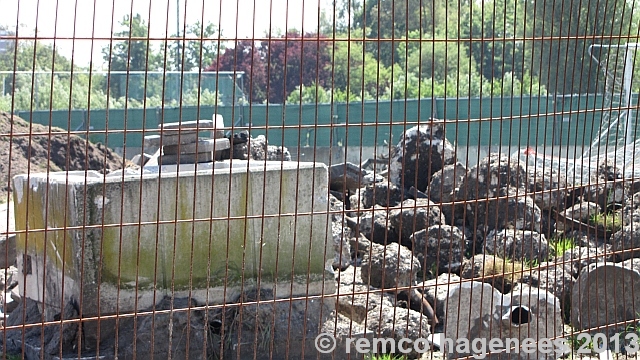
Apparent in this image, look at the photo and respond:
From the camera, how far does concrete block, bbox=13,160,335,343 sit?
6848mm

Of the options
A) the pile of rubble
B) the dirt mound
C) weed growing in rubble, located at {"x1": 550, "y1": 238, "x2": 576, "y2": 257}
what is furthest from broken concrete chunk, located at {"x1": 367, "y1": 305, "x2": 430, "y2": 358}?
the dirt mound

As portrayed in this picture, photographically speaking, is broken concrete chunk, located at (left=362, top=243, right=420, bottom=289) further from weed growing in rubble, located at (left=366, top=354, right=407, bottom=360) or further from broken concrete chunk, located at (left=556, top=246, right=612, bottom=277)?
broken concrete chunk, located at (left=556, top=246, right=612, bottom=277)

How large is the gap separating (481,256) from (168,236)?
9.73 ft

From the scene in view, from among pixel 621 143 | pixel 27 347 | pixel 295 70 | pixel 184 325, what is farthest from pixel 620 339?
pixel 295 70

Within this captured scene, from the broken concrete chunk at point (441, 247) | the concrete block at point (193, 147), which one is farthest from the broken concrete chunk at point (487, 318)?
the concrete block at point (193, 147)

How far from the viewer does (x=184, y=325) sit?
6.73 metres

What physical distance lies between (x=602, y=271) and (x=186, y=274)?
127 inches

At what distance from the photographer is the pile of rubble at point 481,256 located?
5418mm

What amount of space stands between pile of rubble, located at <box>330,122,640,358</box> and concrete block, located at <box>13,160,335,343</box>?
458 mm

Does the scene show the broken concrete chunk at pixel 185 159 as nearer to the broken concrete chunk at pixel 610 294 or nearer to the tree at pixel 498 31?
the tree at pixel 498 31

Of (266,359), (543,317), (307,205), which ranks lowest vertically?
Result: (266,359)

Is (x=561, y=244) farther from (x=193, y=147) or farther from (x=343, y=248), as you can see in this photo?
(x=193, y=147)

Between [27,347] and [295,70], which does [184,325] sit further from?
[295,70]

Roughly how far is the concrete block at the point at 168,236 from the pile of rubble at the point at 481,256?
1.50ft
